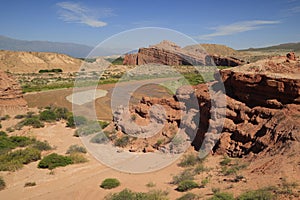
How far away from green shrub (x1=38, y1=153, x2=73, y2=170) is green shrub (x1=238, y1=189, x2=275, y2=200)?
30.9 feet

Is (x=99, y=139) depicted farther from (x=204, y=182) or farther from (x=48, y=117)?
(x=204, y=182)

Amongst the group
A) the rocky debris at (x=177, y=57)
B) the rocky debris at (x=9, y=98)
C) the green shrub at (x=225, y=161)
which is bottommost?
the green shrub at (x=225, y=161)

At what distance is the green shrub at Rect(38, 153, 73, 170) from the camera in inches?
563

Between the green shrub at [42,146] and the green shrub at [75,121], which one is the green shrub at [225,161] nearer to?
the green shrub at [42,146]

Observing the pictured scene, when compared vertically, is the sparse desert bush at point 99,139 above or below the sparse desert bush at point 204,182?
below

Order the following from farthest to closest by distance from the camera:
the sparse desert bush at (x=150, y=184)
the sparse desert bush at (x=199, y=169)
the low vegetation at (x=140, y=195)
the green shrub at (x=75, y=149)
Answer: the green shrub at (x=75, y=149) < the sparse desert bush at (x=199, y=169) < the sparse desert bush at (x=150, y=184) < the low vegetation at (x=140, y=195)

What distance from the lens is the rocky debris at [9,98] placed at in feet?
88.3

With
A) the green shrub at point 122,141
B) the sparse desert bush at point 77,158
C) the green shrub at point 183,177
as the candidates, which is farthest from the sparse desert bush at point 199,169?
the sparse desert bush at point 77,158

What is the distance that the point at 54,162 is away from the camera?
14.6 metres

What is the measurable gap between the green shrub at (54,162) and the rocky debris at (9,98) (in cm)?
1482

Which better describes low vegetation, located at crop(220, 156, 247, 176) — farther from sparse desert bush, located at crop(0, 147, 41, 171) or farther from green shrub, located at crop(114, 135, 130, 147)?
sparse desert bush, located at crop(0, 147, 41, 171)

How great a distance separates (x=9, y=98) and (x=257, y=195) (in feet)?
85.5

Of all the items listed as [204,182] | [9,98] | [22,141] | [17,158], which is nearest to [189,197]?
[204,182]

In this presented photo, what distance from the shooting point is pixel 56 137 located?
20.2 m
